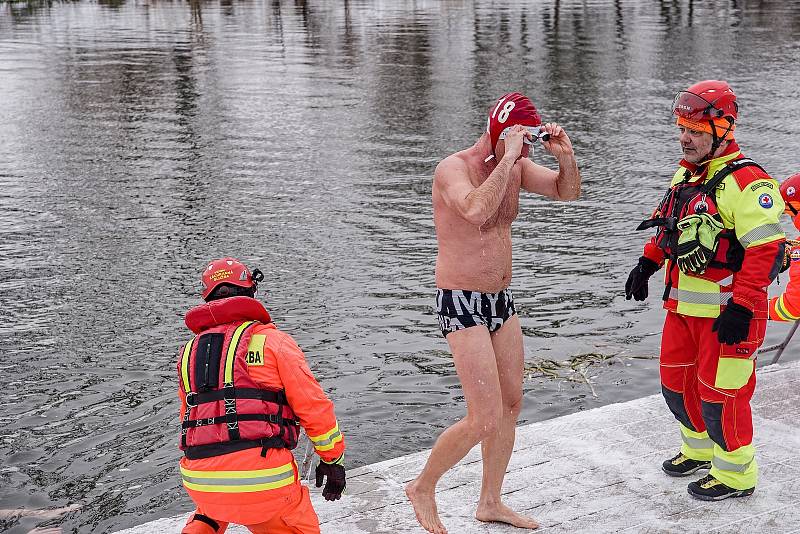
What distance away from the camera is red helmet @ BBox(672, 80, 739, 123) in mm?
5586

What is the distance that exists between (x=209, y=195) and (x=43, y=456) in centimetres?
933

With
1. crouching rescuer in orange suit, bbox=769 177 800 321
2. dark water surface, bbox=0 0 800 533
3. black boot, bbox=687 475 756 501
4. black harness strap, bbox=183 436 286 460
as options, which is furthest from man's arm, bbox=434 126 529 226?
dark water surface, bbox=0 0 800 533

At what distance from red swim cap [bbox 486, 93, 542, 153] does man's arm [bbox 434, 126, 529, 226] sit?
0.05 m

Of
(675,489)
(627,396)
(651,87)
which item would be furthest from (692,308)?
(651,87)

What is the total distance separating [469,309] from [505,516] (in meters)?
1.17

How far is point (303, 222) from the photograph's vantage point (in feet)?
50.8

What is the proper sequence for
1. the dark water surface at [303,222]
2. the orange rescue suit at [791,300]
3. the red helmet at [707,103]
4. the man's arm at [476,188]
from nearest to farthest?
the man's arm at [476,188] → the red helmet at [707,103] → the orange rescue suit at [791,300] → the dark water surface at [303,222]

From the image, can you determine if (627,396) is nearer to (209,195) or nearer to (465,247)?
(465,247)

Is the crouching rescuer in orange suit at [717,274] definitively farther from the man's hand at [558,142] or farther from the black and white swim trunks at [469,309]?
the black and white swim trunks at [469,309]

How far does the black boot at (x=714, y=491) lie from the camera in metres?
5.74

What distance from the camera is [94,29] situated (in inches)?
1893

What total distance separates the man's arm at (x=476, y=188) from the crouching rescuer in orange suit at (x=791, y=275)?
9.37ft

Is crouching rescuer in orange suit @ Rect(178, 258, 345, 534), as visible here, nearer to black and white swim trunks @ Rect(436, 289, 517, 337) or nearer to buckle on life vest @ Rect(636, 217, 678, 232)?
black and white swim trunks @ Rect(436, 289, 517, 337)

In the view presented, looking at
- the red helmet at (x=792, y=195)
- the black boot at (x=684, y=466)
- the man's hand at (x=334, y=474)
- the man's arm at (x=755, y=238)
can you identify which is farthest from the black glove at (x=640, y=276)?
the man's hand at (x=334, y=474)
